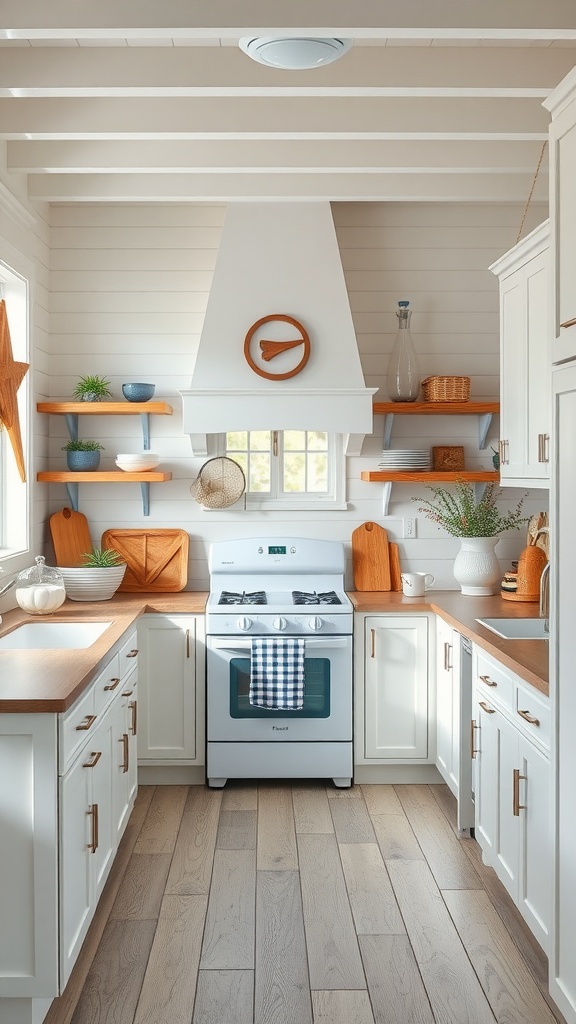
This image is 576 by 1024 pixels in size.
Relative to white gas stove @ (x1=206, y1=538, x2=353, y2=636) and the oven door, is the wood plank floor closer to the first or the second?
the oven door

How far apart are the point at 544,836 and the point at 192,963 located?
3.61 feet

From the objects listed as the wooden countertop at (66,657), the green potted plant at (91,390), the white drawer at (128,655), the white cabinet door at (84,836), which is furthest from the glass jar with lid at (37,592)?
the green potted plant at (91,390)

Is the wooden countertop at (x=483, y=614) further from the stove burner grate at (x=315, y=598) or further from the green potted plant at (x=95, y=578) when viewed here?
the green potted plant at (x=95, y=578)

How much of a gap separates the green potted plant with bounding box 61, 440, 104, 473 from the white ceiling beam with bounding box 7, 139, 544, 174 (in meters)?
1.31

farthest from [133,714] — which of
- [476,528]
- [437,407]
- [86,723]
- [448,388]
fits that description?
[448,388]

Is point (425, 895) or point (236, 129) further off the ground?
point (236, 129)

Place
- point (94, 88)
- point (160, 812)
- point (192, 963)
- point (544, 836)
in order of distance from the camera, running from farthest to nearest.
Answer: point (160, 812)
point (94, 88)
point (192, 963)
point (544, 836)

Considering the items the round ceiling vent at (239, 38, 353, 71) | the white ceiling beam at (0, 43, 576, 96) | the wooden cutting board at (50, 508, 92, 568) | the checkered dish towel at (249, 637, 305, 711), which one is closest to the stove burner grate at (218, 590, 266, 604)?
the checkered dish towel at (249, 637, 305, 711)

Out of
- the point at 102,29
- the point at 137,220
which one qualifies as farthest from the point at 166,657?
the point at 102,29

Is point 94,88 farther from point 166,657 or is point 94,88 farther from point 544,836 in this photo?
point 544,836

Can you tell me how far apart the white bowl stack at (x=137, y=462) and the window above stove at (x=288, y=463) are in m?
0.43

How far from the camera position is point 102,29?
2477 mm

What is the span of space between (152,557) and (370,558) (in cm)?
113

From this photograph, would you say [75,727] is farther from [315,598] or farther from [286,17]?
[286,17]
